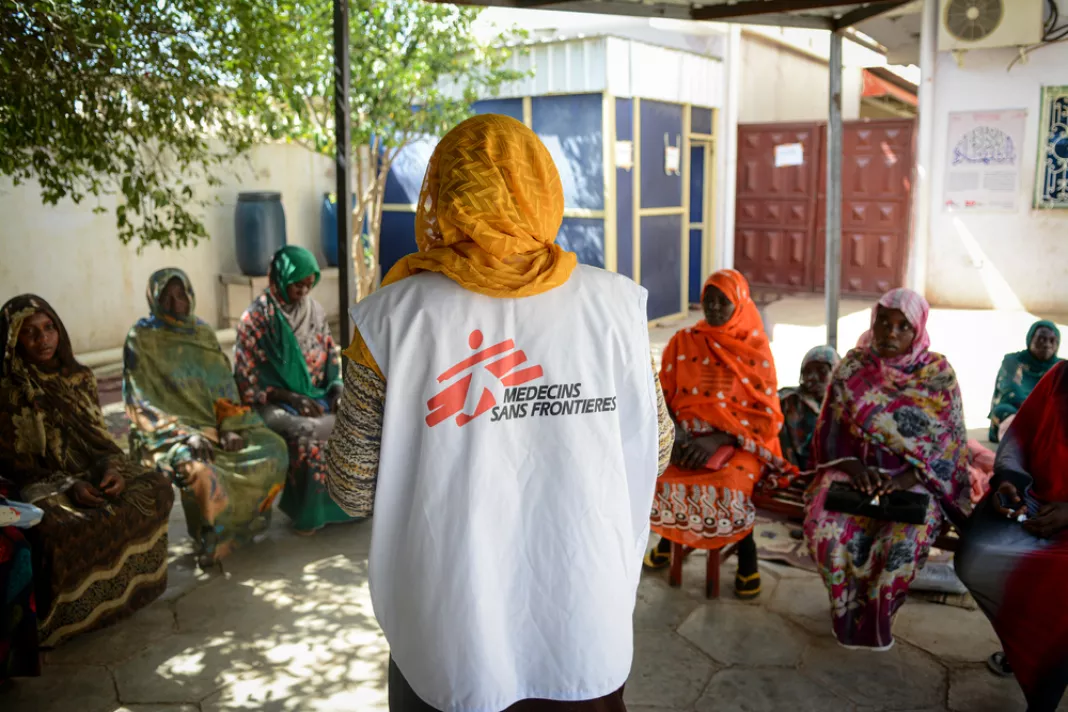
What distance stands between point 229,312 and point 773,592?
7.68m

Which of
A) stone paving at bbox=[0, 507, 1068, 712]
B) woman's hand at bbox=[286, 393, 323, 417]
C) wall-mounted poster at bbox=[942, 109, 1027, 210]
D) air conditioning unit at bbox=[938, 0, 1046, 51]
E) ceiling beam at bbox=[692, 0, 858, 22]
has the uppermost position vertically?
air conditioning unit at bbox=[938, 0, 1046, 51]

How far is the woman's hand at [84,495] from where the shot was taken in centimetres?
344

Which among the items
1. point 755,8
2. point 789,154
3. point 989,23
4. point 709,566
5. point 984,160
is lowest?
point 709,566

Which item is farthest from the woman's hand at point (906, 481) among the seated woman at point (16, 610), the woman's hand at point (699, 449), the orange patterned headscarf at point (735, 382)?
the seated woman at point (16, 610)

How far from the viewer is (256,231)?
9680mm

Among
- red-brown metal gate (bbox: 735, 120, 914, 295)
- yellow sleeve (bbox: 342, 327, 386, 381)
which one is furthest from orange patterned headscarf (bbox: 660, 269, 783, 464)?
red-brown metal gate (bbox: 735, 120, 914, 295)

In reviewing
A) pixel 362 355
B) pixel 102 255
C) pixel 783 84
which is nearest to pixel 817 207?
pixel 783 84

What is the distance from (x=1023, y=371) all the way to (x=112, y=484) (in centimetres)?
518

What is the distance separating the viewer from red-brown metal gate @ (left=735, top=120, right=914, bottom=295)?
11.8 meters

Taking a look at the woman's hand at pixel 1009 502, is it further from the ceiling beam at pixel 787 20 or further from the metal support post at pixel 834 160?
the ceiling beam at pixel 787 20

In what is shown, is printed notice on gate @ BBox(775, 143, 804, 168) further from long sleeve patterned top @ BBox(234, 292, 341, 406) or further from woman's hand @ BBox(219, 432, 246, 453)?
woman's hand @ BBox(219, 432, 246, 453)

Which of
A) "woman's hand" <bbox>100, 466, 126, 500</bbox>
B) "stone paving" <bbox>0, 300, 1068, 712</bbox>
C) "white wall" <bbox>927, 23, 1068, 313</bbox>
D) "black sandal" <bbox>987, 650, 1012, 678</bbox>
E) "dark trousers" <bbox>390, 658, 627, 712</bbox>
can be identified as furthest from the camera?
"white wall" <bbox>927, 23, 1068, 313</bbox>

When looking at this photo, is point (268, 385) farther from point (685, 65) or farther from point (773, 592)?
point (685, 65)

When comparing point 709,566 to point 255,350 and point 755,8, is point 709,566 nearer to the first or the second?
point 255,350
